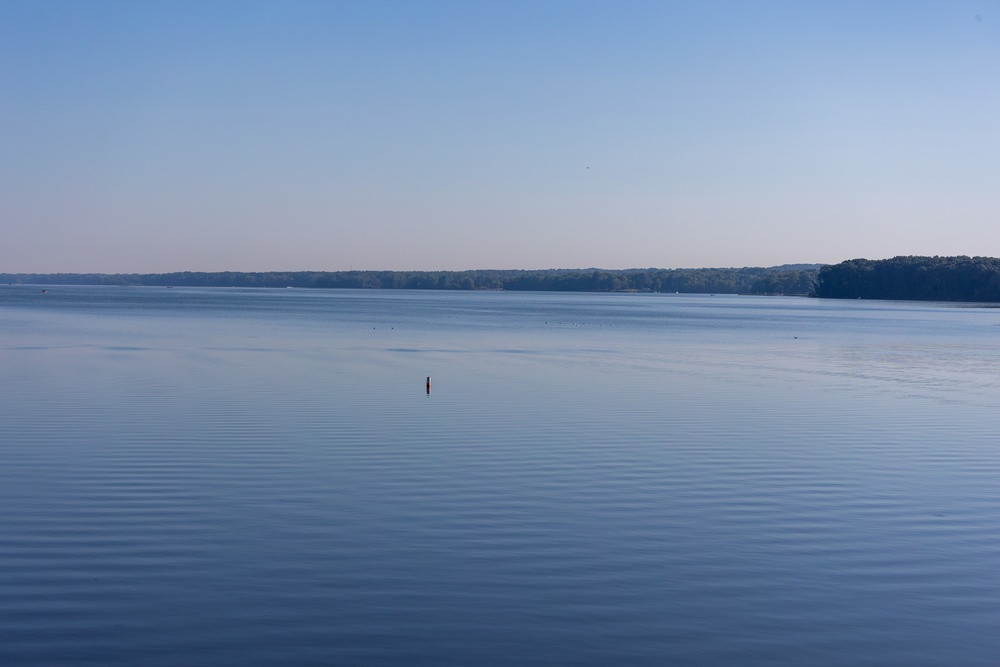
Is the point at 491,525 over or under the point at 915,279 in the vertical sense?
under

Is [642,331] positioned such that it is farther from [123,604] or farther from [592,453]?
[123,604]

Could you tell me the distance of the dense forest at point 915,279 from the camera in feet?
478

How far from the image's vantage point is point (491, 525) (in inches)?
448

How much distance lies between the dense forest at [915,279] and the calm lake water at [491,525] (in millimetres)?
131685

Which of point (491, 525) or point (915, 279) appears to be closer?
point (491, 525)

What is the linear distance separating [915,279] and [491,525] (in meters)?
159

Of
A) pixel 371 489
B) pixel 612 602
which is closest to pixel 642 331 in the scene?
pixel 371 489

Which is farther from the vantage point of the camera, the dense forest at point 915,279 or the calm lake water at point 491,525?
the dense forest at point 915,279

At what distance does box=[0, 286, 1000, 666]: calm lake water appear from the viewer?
8023mm

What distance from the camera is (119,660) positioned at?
24.2 ft

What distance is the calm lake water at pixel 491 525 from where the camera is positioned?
8023mm

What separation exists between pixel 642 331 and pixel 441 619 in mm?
52033

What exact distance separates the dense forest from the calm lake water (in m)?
132

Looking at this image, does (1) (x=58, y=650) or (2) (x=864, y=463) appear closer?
(1) (x=58, y=650)
